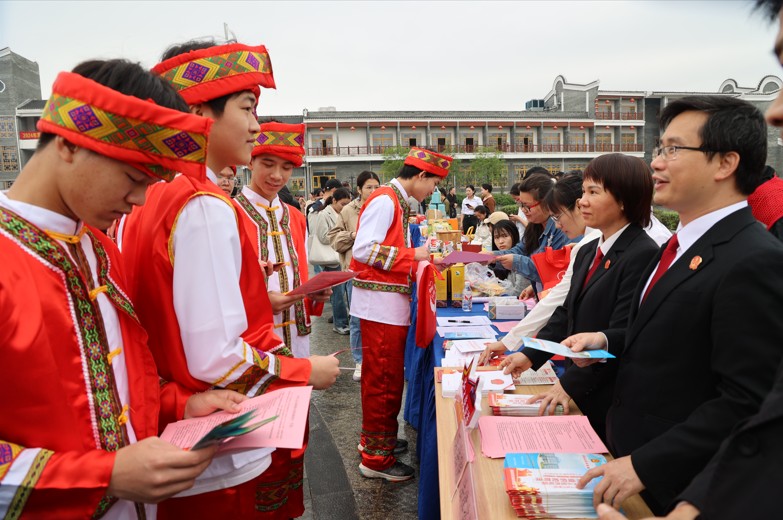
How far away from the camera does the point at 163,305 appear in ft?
4.55

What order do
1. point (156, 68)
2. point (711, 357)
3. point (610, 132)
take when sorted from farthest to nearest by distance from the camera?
point (610, 132)
point (156, 68)
point (711, 357)

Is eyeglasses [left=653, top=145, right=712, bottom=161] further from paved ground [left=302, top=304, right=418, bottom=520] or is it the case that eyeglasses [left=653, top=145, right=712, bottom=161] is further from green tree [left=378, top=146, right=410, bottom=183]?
green tree [left=378, top=146, right=410, bottom=183]

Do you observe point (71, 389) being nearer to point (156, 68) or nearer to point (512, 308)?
point (156, 68)

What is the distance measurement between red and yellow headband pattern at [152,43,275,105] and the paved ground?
2.38 meters

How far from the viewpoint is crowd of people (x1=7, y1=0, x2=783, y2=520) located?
0.97 m

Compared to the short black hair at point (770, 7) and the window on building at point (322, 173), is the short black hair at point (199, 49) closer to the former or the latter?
the short black hair at point (770, 7)

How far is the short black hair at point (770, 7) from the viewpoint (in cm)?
87

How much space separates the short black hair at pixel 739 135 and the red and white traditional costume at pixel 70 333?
4.38ft

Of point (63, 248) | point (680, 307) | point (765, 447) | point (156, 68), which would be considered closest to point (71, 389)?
point (63, 248)

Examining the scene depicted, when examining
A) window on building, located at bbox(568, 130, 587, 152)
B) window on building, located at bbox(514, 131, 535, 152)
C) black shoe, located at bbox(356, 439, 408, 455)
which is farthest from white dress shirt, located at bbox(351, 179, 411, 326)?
window on building, located at bbox(568, 130, 587, 152)

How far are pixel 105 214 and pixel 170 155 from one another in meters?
0.19

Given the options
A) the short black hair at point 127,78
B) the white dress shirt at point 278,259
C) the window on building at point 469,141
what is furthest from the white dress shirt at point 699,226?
the window on building at point 469,141

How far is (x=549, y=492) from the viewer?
126 centimetres

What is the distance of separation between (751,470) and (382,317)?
264 cm
